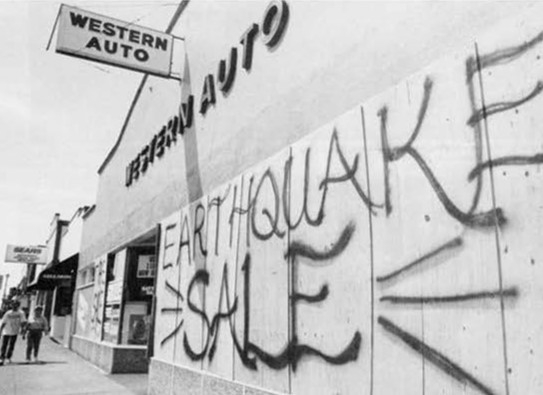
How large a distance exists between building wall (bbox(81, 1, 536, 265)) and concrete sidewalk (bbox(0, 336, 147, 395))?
102 inches

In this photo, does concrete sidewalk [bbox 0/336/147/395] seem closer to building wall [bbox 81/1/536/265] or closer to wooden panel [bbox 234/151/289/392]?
building wall [bbox 81/1/536/265]

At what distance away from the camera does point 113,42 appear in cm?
751

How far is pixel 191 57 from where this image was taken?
7.71m

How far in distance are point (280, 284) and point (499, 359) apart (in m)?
2.12

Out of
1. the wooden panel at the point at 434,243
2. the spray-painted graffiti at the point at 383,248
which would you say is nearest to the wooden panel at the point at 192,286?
the spray-painted graffiti at the point at 383,248

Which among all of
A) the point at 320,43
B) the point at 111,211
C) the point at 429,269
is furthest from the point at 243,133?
the point at 111,211

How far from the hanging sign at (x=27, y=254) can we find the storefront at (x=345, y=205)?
98.5ft

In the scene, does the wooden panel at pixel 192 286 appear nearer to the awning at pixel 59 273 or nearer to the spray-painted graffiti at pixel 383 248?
the spray-painted graffiti at pixel 383 248

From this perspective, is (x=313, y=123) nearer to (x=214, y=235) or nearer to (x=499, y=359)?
(x=214, y=235)

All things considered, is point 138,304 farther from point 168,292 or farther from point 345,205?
point 345,205

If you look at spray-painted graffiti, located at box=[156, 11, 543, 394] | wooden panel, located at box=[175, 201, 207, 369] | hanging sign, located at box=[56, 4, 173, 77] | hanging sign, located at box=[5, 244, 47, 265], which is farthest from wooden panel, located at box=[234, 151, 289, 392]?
hanging sign, located at box=[5, 244, 47, 265]

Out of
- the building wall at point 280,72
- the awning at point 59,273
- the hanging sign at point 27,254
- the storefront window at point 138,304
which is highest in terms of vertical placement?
the hanging sign at point 27,254

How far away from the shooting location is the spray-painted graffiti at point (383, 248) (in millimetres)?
2592

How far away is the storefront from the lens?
8.63 feet
